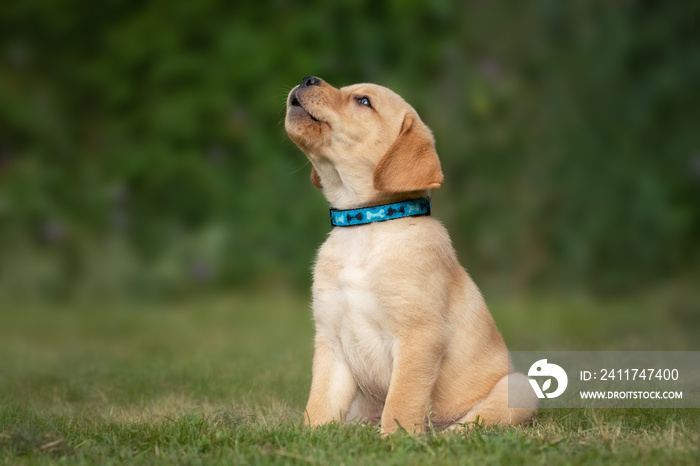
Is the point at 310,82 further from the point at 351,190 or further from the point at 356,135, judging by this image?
the point at 351,190

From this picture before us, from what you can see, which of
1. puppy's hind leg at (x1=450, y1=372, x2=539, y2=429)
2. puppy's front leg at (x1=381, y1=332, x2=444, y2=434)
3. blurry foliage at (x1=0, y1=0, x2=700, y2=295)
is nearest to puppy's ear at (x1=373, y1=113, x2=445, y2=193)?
puppy's front leg at (x1=381, y1=332, x2=444, y2=434)

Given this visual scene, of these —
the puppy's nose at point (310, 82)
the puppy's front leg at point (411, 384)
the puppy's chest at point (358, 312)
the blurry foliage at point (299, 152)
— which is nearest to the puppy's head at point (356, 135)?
the puppy's nose at point (310, 82)

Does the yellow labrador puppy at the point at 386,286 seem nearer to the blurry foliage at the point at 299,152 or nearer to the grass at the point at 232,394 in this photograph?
the grass at the point at 232,394

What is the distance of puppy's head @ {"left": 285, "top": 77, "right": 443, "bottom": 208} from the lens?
3.14m

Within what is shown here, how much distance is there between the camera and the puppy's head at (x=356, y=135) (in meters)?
3.14

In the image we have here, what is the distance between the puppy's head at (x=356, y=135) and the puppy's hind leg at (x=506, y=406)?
2.79 ft

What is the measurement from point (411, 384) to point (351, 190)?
0.84 metres

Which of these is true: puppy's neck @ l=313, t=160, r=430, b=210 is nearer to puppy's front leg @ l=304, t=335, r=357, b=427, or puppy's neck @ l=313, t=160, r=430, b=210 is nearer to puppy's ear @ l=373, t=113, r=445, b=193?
puppy's ear @ l=373, t=113, r=445, b=193

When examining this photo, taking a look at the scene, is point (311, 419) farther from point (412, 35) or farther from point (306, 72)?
point (412, 35)

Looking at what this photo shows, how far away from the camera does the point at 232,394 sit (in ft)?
13.2

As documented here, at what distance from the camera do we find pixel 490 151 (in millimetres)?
8141

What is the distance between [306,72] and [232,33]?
110 centimetres

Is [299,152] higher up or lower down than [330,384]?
higher up

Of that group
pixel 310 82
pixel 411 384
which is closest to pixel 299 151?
pixel 310 82
